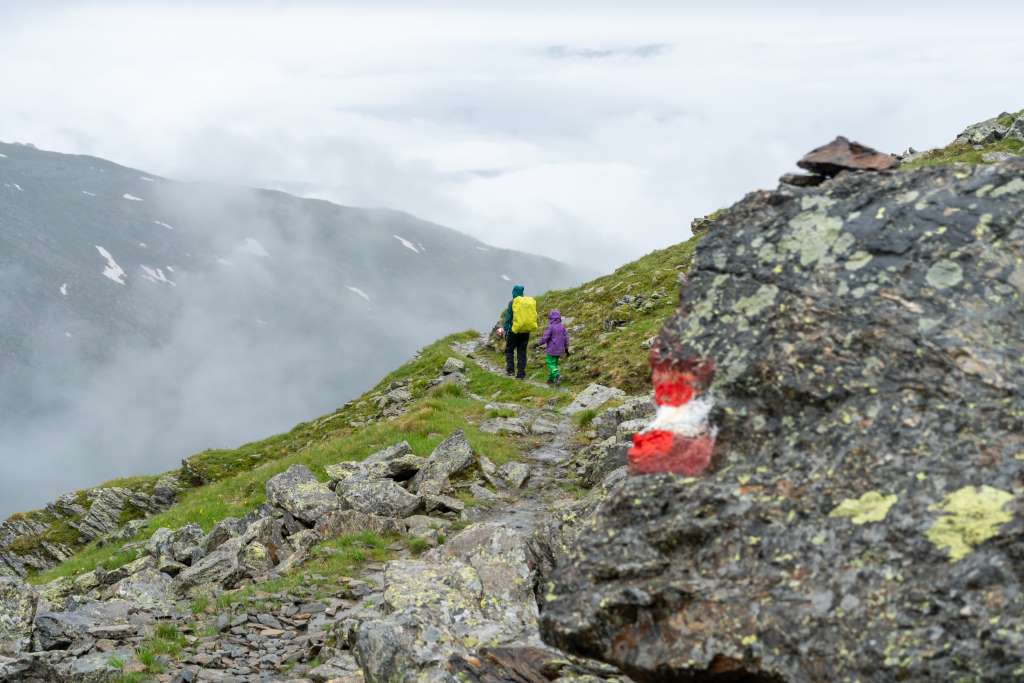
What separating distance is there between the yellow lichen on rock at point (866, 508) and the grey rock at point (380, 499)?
52.9 ft

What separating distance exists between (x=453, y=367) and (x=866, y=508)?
143ft

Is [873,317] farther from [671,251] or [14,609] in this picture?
[671,251]

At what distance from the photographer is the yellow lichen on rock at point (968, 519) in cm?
585

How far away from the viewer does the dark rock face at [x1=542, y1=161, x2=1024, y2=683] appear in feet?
19.2

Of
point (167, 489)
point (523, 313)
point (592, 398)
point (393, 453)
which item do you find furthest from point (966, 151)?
point (167, 489)

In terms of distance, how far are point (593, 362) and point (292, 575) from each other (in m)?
28.1

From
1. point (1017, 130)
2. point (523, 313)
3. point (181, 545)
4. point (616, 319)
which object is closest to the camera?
point (181, 545)

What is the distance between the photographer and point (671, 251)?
72.0m

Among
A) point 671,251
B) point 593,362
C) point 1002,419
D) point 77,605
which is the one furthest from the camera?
point 671,251

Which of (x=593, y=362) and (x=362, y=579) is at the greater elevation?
(x=593, y=362)

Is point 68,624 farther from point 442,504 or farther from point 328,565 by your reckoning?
point 442,504

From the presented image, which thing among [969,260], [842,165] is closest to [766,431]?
[969,260]

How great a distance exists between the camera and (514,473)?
24.7 metres

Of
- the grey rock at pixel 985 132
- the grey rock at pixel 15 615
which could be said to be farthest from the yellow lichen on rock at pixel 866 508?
the grey rock at pixel 985 132
